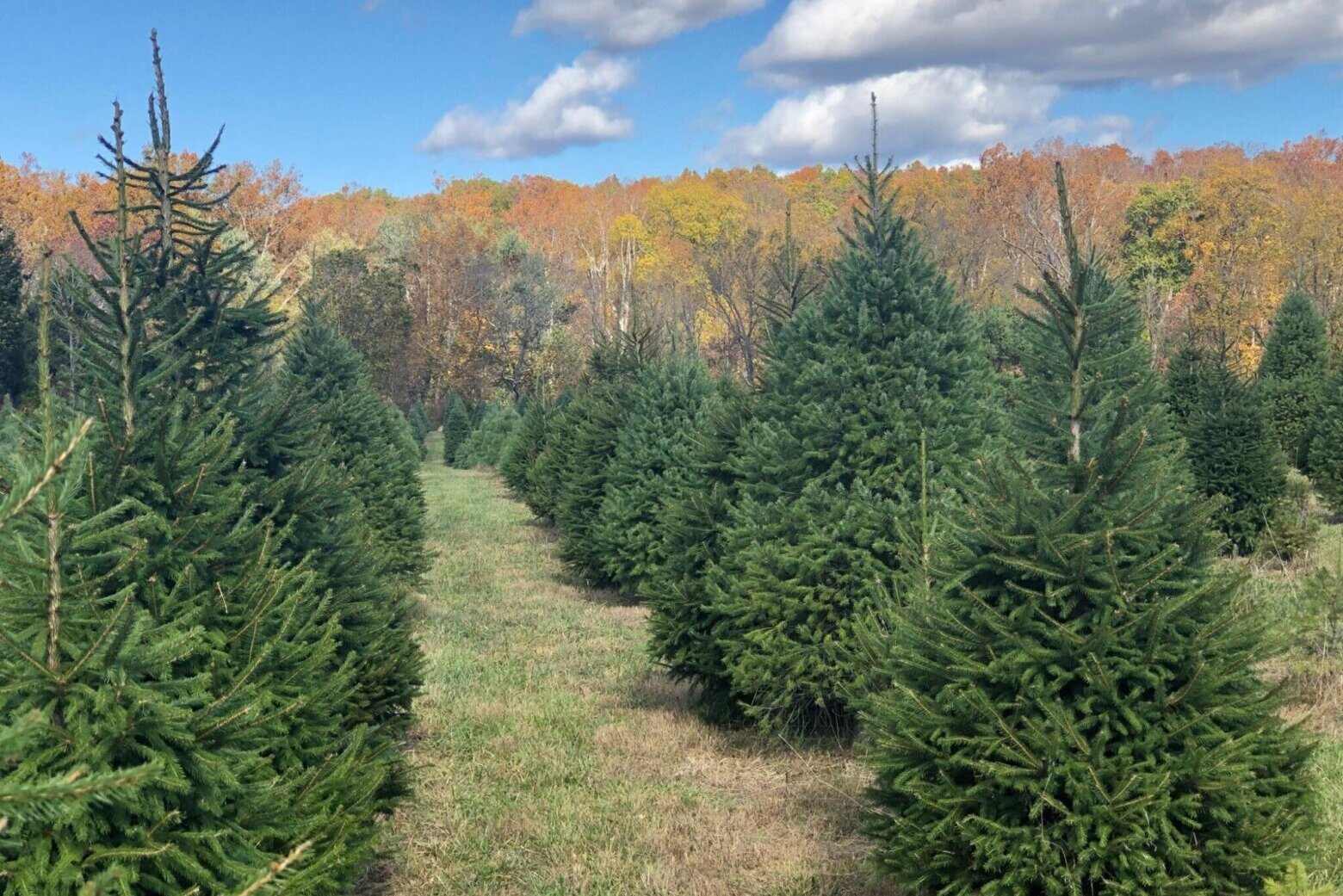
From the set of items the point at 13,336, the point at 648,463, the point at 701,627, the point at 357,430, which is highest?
the point at 13,336

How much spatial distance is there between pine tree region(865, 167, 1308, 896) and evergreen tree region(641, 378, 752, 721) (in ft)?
12.4

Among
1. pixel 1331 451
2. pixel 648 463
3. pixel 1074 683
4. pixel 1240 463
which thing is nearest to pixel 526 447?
pixel 648 463

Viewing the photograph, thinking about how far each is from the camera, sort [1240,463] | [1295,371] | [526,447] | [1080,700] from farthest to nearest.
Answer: [526,447] < [1295,371] < [1240,463] < [1080,700]

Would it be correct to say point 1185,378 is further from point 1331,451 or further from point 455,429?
point 455,429

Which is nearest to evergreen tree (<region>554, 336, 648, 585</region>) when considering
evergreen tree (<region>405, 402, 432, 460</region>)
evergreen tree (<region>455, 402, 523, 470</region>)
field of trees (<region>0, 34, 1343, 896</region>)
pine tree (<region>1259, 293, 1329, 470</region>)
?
field of trees (<region>0, 34, 1343, 896</region>)

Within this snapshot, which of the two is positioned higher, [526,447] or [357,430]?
[357,430]

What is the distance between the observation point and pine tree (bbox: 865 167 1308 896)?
12.7 ft

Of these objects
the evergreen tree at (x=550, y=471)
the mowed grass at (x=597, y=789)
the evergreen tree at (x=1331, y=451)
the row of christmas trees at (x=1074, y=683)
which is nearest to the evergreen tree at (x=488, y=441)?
the evergreen tree at (x=550, y=471)

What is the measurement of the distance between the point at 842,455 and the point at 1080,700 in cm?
373

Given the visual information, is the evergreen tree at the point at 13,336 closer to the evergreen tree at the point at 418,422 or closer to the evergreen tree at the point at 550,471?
the evergreen tree at the point at 418,422

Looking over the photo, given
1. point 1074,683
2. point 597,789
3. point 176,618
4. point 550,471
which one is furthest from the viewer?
point 550,471

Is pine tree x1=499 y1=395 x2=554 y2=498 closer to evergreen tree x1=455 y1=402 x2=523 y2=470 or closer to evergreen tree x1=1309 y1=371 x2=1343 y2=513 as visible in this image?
evergreen tree x1=455 y1=402 x2=523 y2=470

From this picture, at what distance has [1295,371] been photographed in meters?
23.8

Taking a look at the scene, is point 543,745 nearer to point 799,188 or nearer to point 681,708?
point 681,708
